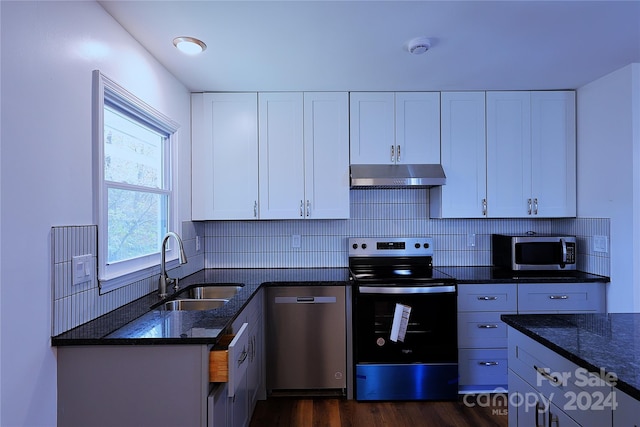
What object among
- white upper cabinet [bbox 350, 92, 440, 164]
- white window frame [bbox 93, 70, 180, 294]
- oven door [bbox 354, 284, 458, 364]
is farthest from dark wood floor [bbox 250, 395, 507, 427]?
white upper cabinet [bbox 350, 92, 440, 164]

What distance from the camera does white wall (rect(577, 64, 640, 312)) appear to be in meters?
2.30

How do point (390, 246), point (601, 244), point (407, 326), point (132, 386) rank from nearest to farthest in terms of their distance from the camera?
1. point (132, 386)
2. point (407, 326)
3. point (601, 244)
4. point (390, 246)

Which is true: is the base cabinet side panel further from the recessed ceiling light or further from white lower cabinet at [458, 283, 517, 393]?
white lower cabinet at [458, 283, 517, 393]

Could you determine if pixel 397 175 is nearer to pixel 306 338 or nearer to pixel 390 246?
pixel 390 246

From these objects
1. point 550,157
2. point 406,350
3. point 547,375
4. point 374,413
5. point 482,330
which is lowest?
point 374,413

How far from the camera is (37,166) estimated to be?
124cm

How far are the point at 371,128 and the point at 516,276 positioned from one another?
1.57m

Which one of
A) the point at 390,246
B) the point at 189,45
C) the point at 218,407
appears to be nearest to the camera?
the point at 218,407

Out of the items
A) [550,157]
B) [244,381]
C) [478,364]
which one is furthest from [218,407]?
[550,157]

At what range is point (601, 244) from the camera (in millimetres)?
2561

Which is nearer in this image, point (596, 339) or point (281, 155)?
point (596, 339)

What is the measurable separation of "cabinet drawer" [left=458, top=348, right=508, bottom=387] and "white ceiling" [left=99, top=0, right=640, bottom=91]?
198 centimetres

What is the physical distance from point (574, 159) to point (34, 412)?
3.58 m

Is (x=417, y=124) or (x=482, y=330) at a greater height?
(x=417, y=124)
